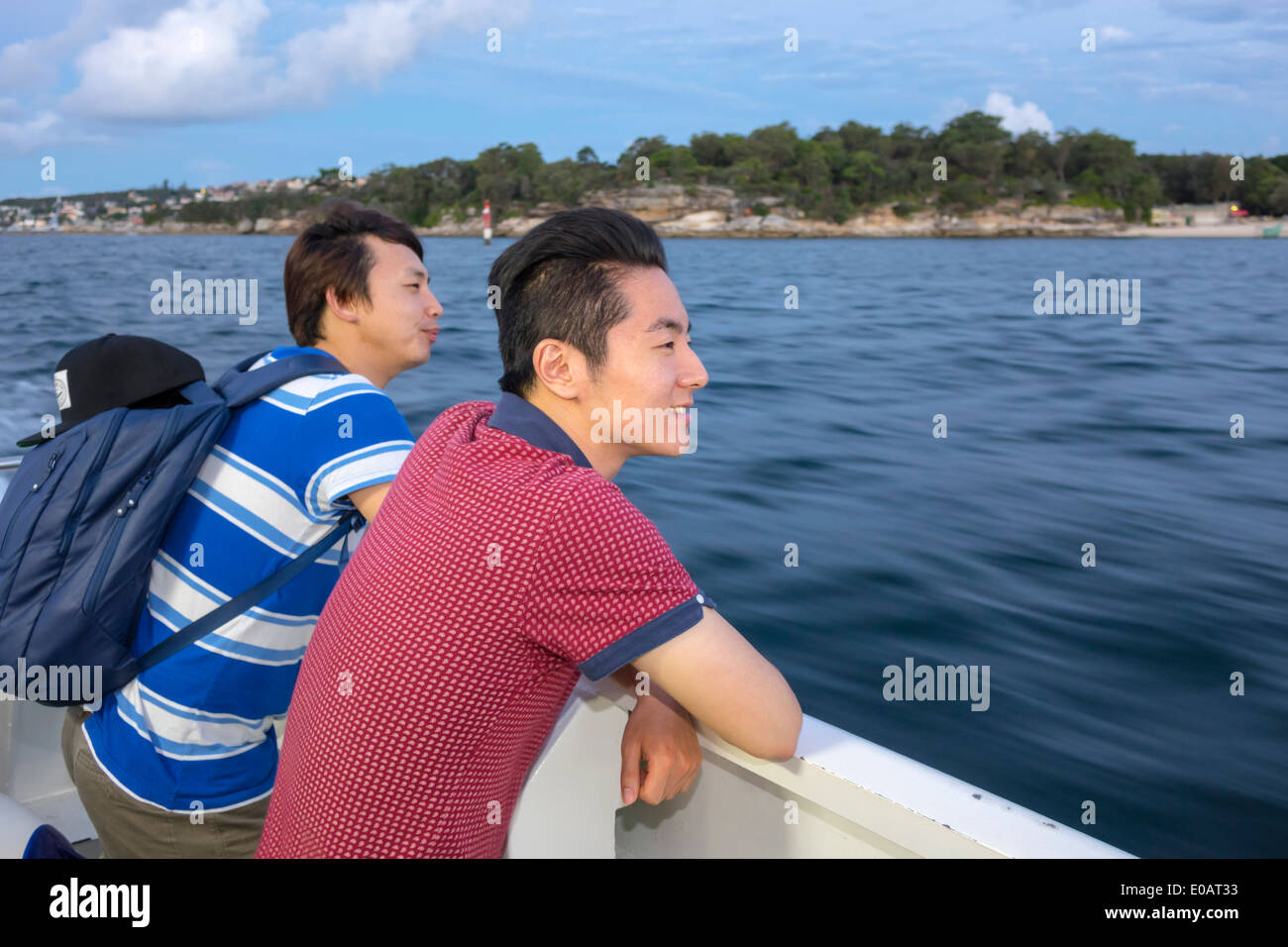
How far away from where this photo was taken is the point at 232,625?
1.43 metres

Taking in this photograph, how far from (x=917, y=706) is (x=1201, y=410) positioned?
507 centimetres

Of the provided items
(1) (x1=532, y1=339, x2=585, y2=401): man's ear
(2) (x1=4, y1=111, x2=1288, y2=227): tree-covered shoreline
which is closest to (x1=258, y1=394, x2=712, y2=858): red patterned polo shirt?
(1) (x1=532, y1=339, x2=585, y2=401): man's ear

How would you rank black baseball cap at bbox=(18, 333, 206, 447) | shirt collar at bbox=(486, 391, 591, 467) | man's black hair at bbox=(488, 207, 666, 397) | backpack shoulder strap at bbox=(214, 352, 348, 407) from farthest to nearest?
backpack shoulder strap at bbox=(214, 352, 348, 407) < black baseball cap at bbox=(18, 333, 206, 447) < man's black hair at bbox=(488, 207, 666, 397) < shirt collar at bbox=(486, 391, 591, 467)

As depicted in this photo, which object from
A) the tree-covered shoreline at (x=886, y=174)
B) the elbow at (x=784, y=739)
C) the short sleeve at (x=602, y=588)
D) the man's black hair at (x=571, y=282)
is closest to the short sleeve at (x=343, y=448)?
the man's black hair at (x=571, y=282)

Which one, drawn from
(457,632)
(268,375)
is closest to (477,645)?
(457,632)

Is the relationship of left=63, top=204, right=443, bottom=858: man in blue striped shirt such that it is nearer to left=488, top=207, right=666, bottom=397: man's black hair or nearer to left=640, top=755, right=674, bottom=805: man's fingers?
left=488, top=207, right=666, bottom=397: man's black hair

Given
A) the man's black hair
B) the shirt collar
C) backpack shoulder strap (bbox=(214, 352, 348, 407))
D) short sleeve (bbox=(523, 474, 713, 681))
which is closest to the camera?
short sleeve (bbox=(523, 474, 713, 681))

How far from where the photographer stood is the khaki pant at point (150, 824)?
145 centimetres

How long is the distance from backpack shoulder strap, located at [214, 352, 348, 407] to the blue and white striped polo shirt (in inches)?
0.6

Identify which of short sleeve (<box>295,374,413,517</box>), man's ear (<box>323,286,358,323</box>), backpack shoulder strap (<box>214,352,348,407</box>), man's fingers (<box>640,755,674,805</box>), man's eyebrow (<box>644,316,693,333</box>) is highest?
man's ear (<box>323,286,358,323</box>)

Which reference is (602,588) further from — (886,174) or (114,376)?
(886,174)

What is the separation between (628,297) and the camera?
125 centimetres

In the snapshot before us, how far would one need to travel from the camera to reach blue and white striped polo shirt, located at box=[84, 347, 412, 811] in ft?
4.65
